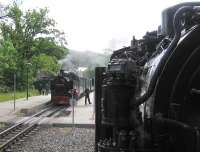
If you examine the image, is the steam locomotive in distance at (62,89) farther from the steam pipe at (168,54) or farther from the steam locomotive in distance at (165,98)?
the steam pipe at (168,54)

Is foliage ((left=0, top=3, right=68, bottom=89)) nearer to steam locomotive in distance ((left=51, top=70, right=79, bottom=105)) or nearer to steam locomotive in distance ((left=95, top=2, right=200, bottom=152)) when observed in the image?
steam locomotive in distance ((left=51, top=70, right=79, bottom=105))

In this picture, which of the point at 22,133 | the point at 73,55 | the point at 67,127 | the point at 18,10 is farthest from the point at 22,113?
the point at 73,55

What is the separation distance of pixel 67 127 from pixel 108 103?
1788 centimetres

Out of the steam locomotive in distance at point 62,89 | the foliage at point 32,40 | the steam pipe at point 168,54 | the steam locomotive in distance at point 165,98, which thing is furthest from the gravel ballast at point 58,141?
the foliage at point 32,40

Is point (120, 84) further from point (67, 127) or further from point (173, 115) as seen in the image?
point (67, 127)

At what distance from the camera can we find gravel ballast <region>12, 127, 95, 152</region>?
1510 centimetres

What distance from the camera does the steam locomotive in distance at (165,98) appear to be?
4055 millimetres

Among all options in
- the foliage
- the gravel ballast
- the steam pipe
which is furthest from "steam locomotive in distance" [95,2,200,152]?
the foliage

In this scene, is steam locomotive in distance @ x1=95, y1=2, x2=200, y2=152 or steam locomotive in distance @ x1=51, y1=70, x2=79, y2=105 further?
steam locomotive in distance @ x1=51, y1=70, x2=79, y2=105

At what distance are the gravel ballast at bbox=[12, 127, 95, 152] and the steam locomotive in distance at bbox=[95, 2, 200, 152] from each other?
9832 mm

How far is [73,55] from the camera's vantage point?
598 ft

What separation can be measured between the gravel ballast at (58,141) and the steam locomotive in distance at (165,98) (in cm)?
983

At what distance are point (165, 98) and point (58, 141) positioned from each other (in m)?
13.1

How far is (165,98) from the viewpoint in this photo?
420 cm
